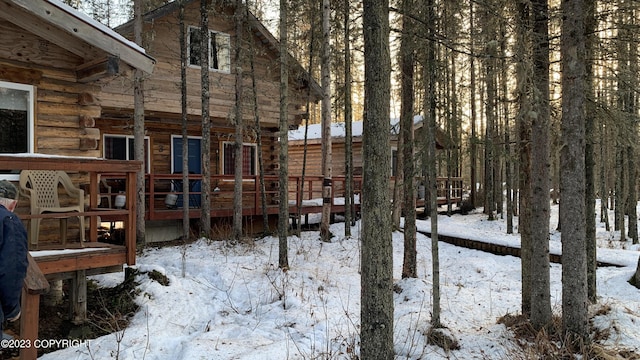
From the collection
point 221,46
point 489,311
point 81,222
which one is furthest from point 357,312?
point 221,46

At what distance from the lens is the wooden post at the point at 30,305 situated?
11.6 feet

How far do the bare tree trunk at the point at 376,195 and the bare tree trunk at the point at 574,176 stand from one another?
7.99ft

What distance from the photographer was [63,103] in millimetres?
7547

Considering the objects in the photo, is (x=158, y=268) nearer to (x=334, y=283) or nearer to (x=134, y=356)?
(x=134, y=356)

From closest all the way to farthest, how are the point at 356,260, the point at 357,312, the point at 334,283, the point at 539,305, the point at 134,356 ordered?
the point at 134,356 → the point at 539,305 → the point at 357,312 → the point at 334,283 → the point at 356,260

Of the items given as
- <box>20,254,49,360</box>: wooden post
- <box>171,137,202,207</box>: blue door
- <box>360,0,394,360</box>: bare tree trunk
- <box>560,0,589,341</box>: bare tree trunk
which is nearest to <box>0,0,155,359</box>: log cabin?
<box>20,254,49,360</box>: wooden post

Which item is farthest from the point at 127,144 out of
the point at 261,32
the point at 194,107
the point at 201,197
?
the point at 261,32

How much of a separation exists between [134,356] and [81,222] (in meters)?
2.68

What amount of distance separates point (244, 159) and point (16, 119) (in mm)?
10047

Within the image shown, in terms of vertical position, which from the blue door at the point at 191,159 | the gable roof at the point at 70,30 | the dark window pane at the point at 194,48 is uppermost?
the dark window pane at the point at 194,48

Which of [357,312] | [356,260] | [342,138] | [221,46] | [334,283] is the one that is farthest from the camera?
[342,138]

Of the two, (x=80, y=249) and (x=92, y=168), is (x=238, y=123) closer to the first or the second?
(x=92, y=168)

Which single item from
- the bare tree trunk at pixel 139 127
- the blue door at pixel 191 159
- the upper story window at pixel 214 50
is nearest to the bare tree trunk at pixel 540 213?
the bare tree trunk at pixel 139 127

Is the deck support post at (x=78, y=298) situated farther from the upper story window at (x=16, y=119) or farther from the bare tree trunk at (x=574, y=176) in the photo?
the bare tree trunk at (x=574, y=176)
